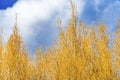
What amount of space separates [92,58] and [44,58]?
2890 millimetres

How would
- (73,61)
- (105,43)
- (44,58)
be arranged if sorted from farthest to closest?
(44,58) → (105,43) → (73,61)

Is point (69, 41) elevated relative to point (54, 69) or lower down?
elevated

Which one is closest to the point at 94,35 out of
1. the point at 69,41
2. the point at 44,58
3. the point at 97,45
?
the point at 97,45

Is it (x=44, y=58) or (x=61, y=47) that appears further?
(x=44, y=58)

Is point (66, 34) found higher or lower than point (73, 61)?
higher

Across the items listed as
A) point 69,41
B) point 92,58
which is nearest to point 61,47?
point 69,41

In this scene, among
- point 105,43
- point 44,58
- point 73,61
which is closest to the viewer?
point 73,61

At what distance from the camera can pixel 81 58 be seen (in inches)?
576

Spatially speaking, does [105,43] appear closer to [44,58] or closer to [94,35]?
[94,35]

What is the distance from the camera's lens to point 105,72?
48.3 feet

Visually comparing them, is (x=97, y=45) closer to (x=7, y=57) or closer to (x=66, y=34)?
(x=66, y=34)

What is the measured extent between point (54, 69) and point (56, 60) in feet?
1.39

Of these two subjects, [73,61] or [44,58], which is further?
[44,58]

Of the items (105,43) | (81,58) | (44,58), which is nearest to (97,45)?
(105,43)
